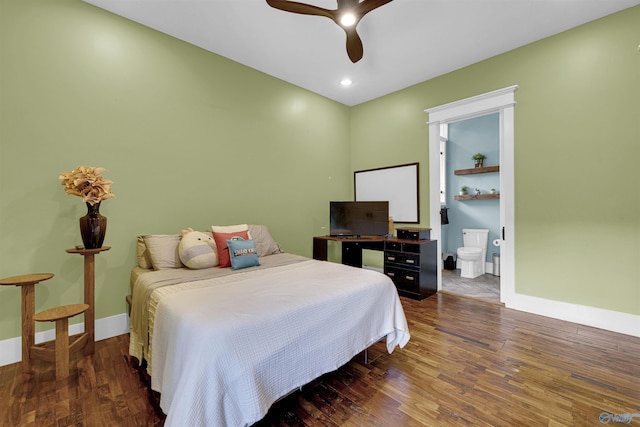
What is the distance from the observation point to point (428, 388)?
183 cm

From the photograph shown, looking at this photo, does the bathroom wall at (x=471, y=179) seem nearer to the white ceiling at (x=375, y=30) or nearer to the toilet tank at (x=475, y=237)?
the toilet tank at (x=475, y=237)

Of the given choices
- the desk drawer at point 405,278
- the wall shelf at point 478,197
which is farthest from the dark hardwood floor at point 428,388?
the wall shelf at point 478,197

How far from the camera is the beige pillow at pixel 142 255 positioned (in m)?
2.62

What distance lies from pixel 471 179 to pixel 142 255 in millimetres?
5369

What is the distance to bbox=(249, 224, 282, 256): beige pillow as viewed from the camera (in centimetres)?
318

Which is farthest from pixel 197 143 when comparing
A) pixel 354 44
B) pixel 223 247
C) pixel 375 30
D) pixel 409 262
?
pixel 409 262

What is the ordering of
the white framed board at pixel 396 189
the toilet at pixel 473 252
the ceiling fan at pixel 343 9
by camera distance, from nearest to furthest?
the ceiling fan at pixel 343 9 → the white framed board at pixel 396 189 → the toilet at pixel 473 252

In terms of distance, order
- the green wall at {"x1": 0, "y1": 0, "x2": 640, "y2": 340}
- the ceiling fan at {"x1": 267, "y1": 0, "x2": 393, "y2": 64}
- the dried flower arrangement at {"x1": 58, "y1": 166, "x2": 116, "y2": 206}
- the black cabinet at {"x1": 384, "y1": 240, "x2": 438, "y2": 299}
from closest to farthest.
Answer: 1. the ceiling fan at {"x1": 267, "y1": 0, "x2": 393, "y2": 64}
2. the dried flower arrangement at {"x1": 58, "y1": 166, "x2": 116, "y2": 206}
3. the green wall at {"x1": 0, "y1": 0, "x2": 640, "y2": 340}
4. the black cabinet at {"x1": 384, "y1": 240, "x2": 438, "y2": 299}

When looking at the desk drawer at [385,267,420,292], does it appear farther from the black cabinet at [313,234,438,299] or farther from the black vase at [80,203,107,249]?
the black vase at [80,203,107,249]

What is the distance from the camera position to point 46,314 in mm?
1897

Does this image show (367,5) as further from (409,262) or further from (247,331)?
(409,262)

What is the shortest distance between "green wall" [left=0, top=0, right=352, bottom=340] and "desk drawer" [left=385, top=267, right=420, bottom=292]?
1.69 meters

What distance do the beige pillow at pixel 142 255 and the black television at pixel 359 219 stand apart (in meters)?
2.40

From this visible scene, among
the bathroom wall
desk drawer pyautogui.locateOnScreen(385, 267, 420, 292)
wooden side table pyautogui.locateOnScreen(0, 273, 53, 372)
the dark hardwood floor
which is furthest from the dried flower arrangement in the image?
the bathroom wall
